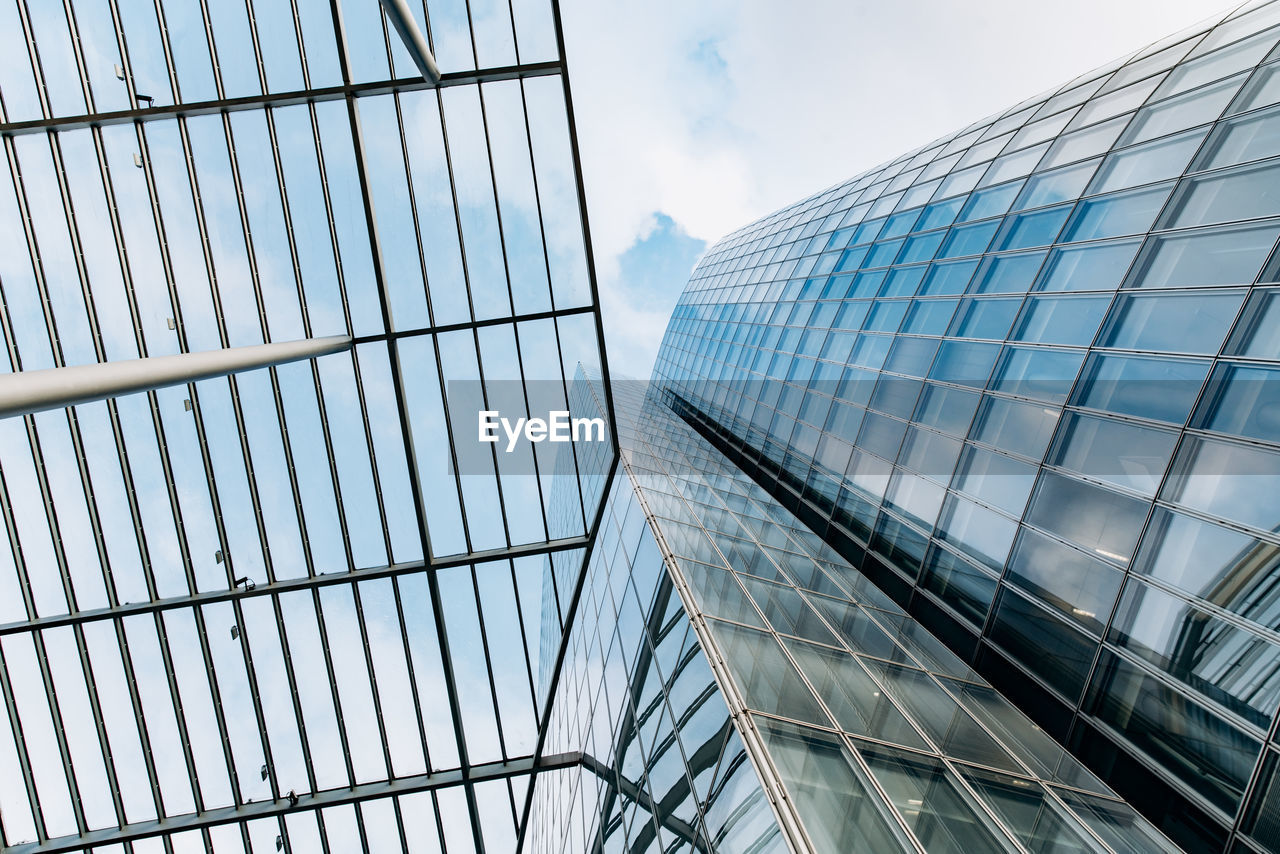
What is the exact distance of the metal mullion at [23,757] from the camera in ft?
59.6

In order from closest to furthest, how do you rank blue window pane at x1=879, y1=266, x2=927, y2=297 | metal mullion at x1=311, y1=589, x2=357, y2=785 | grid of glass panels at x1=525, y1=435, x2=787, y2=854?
grid of glass panels at x1=525, y1=435, x2=787, y2=854
metal mullion at x1=311, y1=589, x2=357, y2=785
blue window pane at x1=879, y1=266, x2=927, y2=297

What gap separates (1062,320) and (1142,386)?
9.47 ft

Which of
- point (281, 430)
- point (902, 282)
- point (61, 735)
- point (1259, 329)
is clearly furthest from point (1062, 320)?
point (61, 735)

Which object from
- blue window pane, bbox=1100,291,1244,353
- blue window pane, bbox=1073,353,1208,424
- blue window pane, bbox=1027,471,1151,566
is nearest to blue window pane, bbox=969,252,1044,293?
blue window pane, bbox=1100,291,1244,353

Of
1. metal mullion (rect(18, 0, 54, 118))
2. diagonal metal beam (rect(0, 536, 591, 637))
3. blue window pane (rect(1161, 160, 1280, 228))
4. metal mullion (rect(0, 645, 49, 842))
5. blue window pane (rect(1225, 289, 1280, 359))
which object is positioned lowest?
metal mullion (rect(0, 645, 49, 842))

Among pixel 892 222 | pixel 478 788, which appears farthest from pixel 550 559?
pixel 892 222

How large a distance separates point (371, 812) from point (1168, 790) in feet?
68.0

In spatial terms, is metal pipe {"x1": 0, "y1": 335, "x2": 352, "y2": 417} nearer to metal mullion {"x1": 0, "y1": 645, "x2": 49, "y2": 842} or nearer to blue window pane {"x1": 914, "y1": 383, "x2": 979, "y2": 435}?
blue window pane {"x1": 914, "y1": 383, "x2": 979, "y2": 435}

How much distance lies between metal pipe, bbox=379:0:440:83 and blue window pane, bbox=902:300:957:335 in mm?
13823

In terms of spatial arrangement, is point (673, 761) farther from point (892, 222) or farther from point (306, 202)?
point (892, 222)

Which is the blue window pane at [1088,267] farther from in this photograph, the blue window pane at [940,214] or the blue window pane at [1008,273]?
the blue window pane at [940,214]

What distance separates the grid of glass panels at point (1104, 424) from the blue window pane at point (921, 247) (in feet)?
0.36

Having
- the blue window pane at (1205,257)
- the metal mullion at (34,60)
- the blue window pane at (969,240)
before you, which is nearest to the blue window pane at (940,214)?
the blue window pane at (969,240)

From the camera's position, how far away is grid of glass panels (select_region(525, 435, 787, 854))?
7.97m
